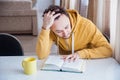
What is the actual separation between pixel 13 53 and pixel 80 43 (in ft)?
1.77

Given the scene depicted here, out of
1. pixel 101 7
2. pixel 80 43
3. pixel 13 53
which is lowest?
pixel 13 53

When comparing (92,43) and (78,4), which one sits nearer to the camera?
(92,43)

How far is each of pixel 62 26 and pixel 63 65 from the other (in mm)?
312

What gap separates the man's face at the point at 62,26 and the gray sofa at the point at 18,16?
266 centimetres

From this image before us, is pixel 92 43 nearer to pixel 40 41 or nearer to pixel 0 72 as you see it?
pixel 40 41

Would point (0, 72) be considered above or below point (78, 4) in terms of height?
below

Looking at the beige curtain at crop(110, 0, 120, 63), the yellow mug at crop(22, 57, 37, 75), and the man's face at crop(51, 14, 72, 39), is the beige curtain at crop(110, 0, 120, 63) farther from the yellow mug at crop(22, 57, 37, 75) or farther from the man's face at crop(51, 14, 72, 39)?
the yellow mug at crop(22, 57, 37, 75)

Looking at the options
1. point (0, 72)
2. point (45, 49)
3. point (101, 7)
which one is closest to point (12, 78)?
point (0, 72)

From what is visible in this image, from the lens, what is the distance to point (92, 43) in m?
1.64

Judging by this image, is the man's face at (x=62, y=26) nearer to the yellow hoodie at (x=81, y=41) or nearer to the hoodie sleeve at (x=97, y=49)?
the yellow hoodie at (x=81, y=41)

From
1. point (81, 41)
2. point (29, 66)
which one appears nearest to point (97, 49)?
point (81, 41)

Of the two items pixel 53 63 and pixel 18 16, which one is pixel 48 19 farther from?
pixel 18 16

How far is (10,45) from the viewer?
1859mm

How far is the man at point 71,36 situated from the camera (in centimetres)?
156
